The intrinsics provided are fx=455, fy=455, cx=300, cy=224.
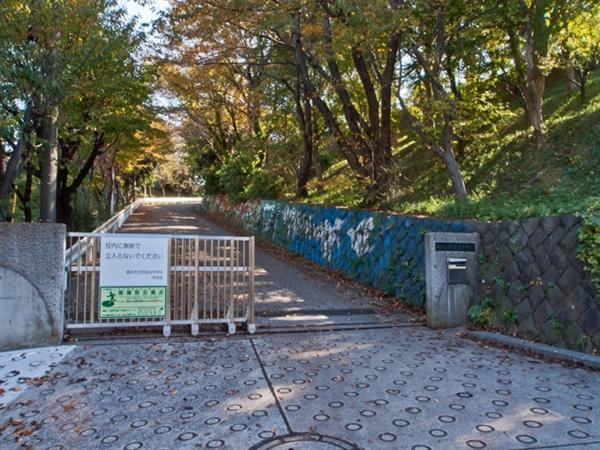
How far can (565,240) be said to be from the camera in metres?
5.41

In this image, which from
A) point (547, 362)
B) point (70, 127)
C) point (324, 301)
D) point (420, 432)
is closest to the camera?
point (420, 432)

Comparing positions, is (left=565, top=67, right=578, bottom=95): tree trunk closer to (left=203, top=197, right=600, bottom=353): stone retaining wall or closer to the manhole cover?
(left=203, top=197, right=600, bottom=353): stone retaining wall

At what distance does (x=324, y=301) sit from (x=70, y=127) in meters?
8.31

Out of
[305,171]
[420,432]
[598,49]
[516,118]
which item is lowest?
[420,432]

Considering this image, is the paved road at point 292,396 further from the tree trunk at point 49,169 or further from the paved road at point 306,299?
the tree trunk at point 49,169

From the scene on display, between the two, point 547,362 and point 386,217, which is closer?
point 547,362

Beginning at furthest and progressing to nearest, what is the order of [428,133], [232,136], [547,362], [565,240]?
[232,136]
[428,133]
[565,240]
[547,362]

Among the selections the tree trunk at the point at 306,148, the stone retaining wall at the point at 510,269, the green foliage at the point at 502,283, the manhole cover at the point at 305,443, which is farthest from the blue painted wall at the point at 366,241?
the manhole cover at the point at 305,443

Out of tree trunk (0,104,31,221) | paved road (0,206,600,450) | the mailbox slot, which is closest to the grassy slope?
the mailbox slot

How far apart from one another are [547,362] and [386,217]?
4691 millimetres

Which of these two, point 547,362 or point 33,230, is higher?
point 33,230

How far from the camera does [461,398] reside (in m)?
4.04

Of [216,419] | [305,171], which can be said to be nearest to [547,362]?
[216,419]

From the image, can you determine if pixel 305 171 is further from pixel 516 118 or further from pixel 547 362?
pixel 547 362
